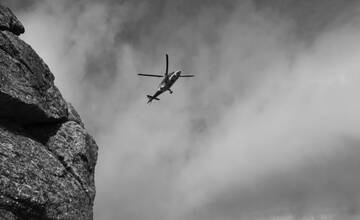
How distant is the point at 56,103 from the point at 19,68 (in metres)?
3.73

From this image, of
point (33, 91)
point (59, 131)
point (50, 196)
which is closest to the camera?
point (50, 196)

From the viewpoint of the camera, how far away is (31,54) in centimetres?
2809

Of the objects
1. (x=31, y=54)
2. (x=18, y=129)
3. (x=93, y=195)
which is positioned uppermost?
(x=31, y=54)

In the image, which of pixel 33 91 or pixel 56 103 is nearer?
pixel 33 91

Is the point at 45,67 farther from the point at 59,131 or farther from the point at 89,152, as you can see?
the point at 89,152

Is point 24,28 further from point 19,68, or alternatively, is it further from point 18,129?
point 18,129

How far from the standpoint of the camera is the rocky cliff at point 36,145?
2319 centimetres

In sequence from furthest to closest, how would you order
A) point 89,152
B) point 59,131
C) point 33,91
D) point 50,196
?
1. point 89,152
2. point 59,131
3. point 33,91
4. point 50,196

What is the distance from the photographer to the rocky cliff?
76.1 ft

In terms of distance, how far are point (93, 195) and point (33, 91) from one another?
814cm

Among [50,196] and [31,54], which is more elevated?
[31,54]

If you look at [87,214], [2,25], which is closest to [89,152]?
[87,214]

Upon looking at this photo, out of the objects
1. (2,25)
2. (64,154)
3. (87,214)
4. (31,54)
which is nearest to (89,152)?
(64,154)

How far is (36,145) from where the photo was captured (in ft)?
87.0
